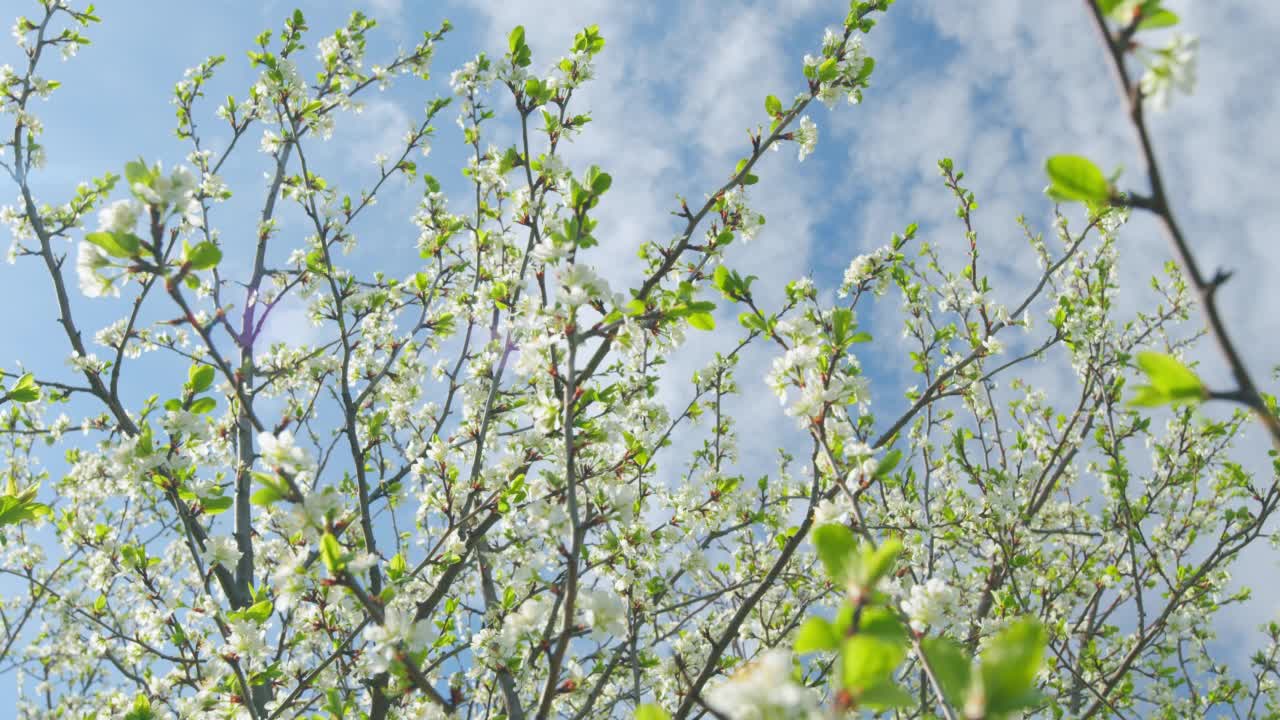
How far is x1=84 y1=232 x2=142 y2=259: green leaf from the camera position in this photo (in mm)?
1855

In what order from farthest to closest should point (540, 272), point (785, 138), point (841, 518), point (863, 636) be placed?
1. point (785, 138)
2. point (540, 272)
3. point (841, 518)
4. point (863, 636)

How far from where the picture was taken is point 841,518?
93.4 inches

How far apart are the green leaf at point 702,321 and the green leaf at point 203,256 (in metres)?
1.39

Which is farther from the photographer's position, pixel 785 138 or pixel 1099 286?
pixel 1099 286

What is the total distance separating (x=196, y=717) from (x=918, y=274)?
5.83 metres

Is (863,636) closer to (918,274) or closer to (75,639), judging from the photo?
(918,274)

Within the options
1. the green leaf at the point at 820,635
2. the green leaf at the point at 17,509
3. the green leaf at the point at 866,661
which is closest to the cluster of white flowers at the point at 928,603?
the green leaf at the point at 820,635

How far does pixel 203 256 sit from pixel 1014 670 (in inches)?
79.3

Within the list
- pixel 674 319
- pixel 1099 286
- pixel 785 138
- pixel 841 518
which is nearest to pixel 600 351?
pixel 674 319

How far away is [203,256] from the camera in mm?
1957

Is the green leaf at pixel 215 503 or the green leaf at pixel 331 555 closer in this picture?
the green leaf at pixel 331 555

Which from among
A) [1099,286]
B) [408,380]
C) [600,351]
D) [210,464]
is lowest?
[600,351]

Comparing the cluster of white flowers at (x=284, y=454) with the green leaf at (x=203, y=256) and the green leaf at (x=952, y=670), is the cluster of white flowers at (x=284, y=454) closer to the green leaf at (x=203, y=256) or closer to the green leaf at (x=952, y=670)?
the green leaf at (x=203, y=256)

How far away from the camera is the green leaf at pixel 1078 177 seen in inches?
46.9
